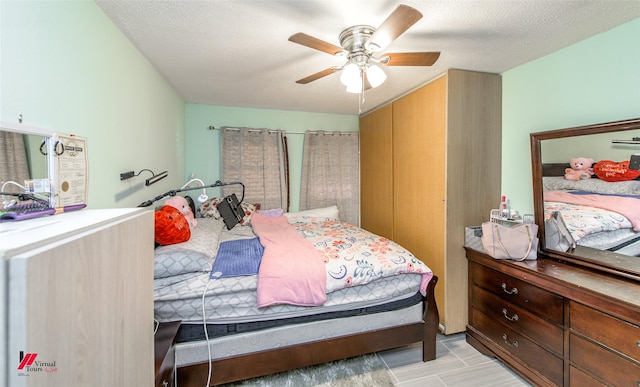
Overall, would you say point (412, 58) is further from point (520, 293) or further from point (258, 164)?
point (258, 164)

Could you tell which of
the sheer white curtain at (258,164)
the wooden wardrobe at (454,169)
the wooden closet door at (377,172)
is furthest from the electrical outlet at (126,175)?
the wooden closet door at (377,172)

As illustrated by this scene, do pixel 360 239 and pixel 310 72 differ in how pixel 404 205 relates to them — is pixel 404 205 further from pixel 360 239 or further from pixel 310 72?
pixel 310 72

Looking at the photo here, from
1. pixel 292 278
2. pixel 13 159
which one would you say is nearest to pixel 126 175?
pixel 13 159

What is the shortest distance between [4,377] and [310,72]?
2372 mm

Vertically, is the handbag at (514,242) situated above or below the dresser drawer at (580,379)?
above

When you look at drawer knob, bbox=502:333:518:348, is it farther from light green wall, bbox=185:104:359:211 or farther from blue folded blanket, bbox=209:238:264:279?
light green wall, bbox=185:104:359:211

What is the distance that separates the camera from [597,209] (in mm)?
1669

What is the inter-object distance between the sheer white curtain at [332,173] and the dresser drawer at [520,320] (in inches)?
82.4

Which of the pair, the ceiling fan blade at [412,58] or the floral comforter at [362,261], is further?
the floral comforter at [362,261]

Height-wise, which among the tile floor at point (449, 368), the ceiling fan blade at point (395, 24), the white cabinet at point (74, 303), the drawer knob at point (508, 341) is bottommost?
the tile floor at point (449, 368)

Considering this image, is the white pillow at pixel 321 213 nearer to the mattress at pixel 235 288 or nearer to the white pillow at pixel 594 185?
the mattress at pixel 235 288

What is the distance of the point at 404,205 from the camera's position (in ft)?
9.51

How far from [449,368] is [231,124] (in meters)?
3.47

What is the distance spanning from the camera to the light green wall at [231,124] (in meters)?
3.42
